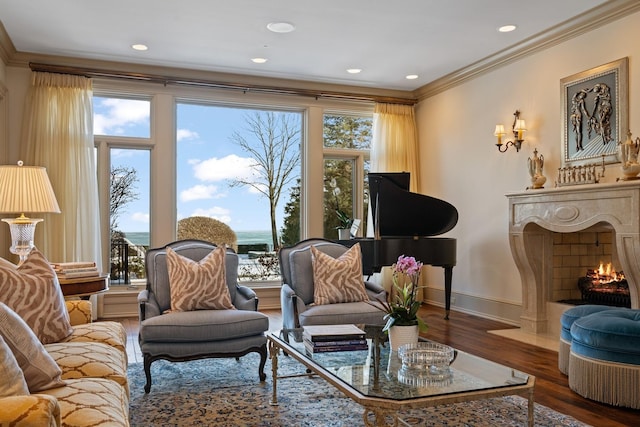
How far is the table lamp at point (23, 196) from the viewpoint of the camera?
3.37 m

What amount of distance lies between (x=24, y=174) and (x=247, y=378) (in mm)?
1982

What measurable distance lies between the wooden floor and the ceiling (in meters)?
2.91

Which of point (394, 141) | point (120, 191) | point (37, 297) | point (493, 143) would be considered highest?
point (394, 141)

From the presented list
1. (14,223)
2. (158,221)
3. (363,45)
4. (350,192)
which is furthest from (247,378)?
(350,192)

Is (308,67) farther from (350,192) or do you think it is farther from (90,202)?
(90,202)

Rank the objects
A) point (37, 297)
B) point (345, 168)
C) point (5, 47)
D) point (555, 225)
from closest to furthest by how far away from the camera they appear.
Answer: point (37, 297), point (555, 225), point (5, 47), point (345, 168)

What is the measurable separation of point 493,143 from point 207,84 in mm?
3410

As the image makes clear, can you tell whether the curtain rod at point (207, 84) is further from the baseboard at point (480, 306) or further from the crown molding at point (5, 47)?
the baseboard at point (480, 306)

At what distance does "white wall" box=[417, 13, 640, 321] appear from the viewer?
191 inches

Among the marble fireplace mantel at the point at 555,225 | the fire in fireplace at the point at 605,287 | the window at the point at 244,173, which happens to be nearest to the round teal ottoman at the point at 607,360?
the marble fireplace mantel at the point at 555,225

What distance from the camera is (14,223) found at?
3574 millimetres

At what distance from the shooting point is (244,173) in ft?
22.9

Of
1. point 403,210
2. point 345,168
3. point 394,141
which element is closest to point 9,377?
point 403,210

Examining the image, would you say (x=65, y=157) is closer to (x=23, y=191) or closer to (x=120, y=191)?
(x=120, y=191)
